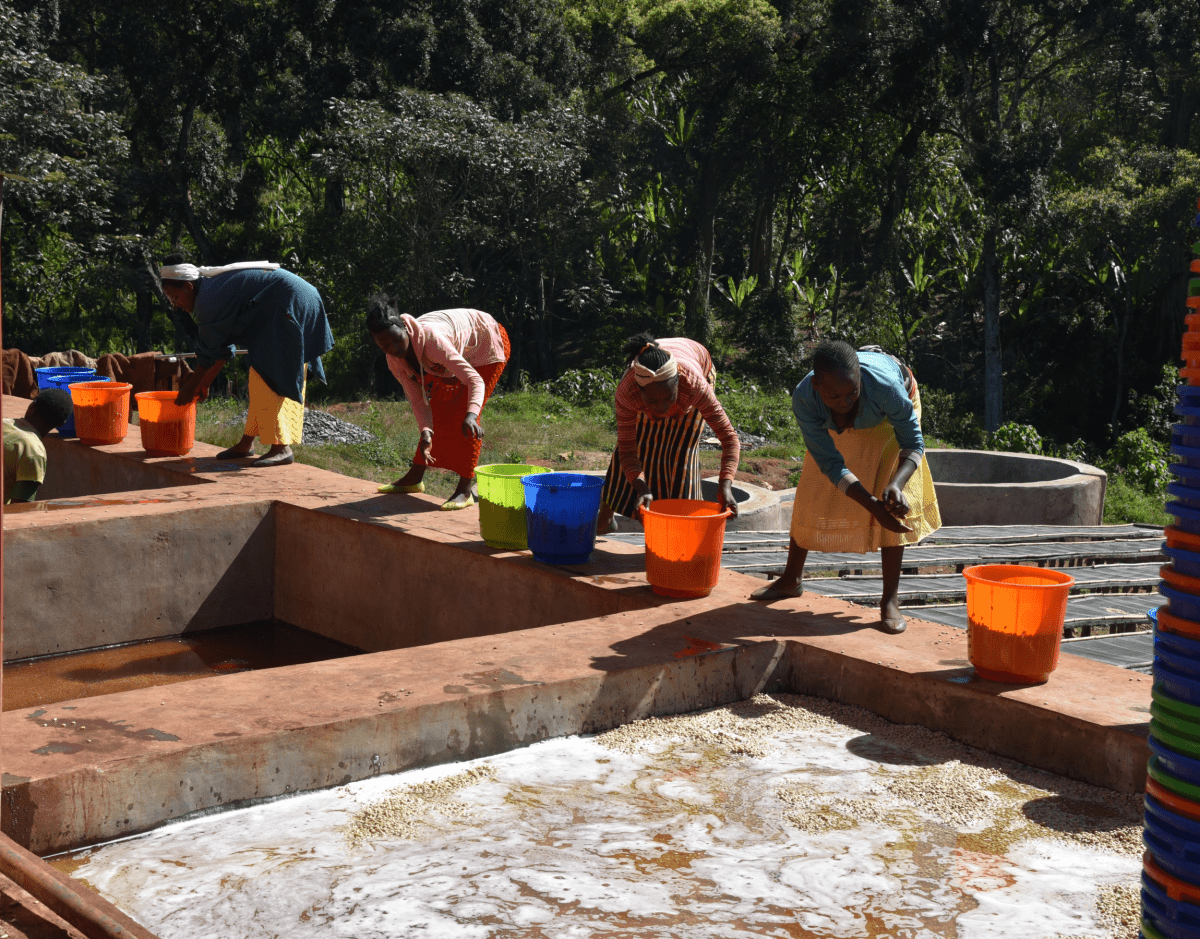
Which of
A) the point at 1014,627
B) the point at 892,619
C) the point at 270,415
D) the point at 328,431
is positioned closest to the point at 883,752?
the point at 1014,627

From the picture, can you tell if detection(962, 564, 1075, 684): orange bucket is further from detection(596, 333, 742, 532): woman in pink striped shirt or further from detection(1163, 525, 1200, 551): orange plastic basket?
detection(1163, 525, 1200, 551): orange plastic basket

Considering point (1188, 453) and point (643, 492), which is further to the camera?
point (643, 492)

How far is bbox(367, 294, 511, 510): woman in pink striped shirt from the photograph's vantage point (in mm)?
5719

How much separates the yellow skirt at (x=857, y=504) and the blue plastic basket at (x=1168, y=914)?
8.75ft

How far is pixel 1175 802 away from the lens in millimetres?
1486

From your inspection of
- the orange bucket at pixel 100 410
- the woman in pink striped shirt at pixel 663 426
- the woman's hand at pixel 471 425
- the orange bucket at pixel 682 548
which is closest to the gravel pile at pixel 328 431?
the orange bucket at pixel 100 410

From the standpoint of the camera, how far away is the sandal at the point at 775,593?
4586mm

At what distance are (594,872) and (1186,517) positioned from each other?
65.6 inches

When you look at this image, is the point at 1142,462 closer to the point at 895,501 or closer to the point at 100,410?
the point at 895,501

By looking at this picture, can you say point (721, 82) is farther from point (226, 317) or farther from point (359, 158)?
point (226, 317)

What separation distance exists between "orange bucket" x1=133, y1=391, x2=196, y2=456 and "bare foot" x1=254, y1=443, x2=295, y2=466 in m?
0.55

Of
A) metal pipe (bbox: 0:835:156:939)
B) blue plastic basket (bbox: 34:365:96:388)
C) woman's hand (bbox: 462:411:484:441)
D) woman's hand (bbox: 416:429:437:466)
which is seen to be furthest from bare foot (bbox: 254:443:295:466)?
metal pipe (bbox: 0:835:156:939)

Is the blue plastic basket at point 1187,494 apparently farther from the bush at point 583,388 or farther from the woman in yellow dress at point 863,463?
the bush at point 583,388

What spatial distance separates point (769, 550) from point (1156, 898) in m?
4.56
